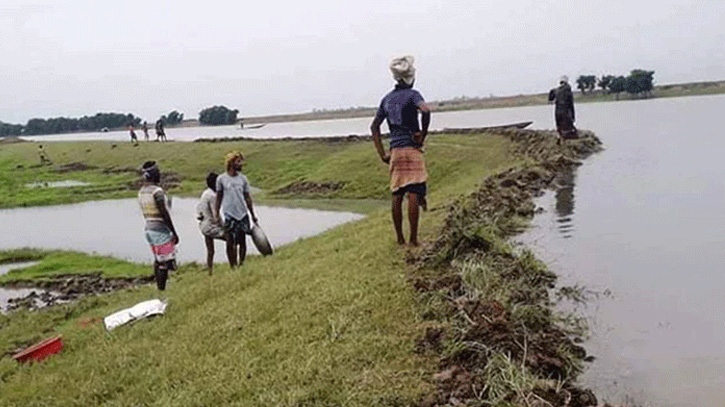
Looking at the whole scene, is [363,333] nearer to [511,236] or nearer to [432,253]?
[432,253]

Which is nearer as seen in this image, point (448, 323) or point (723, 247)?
point (448, 323)

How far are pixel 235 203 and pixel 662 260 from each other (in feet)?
19.5

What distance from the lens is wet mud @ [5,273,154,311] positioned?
1436cm

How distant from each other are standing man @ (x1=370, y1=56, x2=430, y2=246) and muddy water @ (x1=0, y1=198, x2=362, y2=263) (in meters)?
8.34

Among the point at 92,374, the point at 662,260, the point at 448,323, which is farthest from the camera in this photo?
the point at 662,260

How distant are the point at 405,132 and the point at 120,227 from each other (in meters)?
18.3

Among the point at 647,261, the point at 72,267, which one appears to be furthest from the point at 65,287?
the point at 647,261

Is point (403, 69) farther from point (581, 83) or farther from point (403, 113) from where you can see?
point (581, 83)

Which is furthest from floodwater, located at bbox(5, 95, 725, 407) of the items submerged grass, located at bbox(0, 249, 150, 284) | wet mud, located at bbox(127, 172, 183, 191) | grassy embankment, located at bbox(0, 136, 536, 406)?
wet mud, located at bbox(127, 172, 183, 191)

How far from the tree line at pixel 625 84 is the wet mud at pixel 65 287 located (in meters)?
84.4

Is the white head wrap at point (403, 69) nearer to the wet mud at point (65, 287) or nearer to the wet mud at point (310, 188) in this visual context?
the wet mud at point (65, 287)

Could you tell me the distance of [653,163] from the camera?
16969mm

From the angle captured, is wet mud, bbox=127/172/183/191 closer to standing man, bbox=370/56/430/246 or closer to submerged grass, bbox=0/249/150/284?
submerged grass, bbox=0/249/150/284

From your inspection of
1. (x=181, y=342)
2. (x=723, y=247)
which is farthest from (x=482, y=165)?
(x=181, y=342)
